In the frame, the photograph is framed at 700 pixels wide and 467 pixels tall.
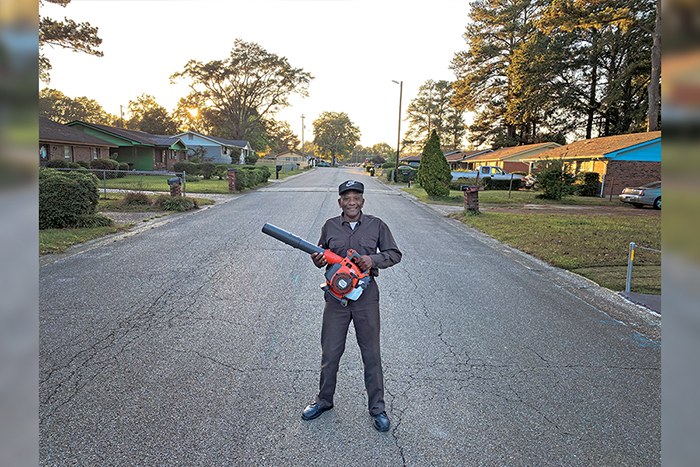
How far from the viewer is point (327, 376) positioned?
3850 mm

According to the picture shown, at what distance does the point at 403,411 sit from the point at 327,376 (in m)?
0.74

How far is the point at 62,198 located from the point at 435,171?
57.4 ft

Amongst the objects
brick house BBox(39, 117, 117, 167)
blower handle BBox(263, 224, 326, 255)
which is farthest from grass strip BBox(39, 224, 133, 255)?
brick house BBox(39, 117, 117, 167)

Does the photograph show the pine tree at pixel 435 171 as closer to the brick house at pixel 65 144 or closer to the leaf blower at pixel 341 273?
the brick house at pixel 65 144

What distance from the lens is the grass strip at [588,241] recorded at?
8.83 metres

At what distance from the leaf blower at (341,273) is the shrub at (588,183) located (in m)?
30.0

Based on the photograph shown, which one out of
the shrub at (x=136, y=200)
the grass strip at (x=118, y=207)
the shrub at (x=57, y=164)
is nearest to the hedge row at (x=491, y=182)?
the shrub at (x=136, y=200)

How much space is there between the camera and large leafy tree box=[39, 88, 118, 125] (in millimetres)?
70812

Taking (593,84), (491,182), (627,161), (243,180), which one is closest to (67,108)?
(243,180)

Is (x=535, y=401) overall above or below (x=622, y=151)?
below

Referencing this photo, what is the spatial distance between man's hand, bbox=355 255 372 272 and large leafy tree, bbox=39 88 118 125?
79.2 meters
